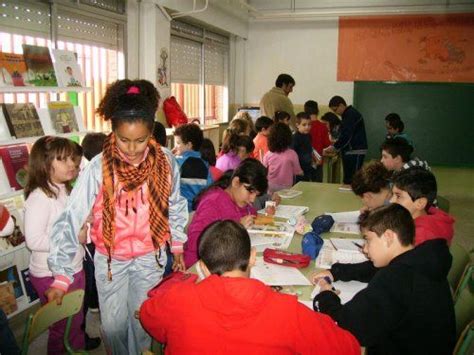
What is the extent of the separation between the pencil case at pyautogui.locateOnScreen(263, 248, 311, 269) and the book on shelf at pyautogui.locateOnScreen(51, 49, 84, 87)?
7.29 feet

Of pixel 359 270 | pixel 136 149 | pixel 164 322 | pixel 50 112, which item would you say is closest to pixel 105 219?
pixel 136 149

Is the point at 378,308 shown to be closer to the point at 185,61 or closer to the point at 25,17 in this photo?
the point at 25,17

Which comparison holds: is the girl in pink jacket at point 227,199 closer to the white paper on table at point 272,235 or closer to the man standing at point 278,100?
the white paper on table at point 272,235

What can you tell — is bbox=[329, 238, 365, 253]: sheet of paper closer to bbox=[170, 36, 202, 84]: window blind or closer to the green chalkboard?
bbox=[170, 36, 202, 84]: window blind

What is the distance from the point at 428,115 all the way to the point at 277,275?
301 inches

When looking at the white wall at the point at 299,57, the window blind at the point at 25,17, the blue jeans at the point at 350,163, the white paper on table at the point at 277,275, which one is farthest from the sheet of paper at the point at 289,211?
the white wall at the point at 299,57

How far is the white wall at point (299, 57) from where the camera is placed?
28.3ft

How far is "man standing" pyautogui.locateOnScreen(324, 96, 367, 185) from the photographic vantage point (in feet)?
20.2

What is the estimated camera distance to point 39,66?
326 centimetres

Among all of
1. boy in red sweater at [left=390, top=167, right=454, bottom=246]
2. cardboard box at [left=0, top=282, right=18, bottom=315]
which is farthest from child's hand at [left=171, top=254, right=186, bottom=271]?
cardboard box at [left=0, top=282, right=18, bottom=315]

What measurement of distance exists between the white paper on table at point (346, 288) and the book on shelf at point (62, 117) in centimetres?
235

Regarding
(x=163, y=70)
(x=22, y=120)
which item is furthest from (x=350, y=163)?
(x=22, y=120)

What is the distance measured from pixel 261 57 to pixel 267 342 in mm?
8331

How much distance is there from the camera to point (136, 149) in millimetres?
1743
